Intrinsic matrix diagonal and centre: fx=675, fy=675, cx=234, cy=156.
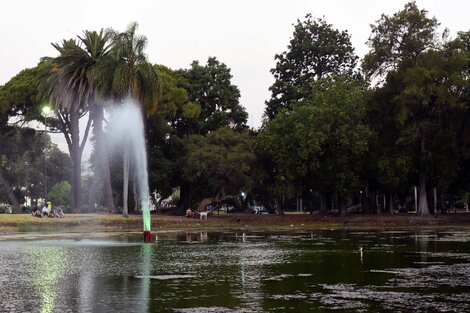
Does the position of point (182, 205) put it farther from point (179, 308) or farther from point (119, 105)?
point (179, 308)

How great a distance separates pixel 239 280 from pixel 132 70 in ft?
167

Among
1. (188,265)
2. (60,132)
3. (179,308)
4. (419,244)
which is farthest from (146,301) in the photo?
(60,132)

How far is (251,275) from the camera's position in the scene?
969 inches

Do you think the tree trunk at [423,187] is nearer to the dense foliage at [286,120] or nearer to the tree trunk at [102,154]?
the dense foliage at [286,120]

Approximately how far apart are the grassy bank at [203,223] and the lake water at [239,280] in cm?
3110

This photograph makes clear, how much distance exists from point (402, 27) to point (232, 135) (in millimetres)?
26346

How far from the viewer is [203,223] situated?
76.6 meters

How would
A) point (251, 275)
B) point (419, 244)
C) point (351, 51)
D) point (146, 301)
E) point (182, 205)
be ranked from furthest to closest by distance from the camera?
point (351, 51), point (182, 205), point (419, 244), point (251, 275), point (146, 301)

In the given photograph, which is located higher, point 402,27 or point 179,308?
point 402,27

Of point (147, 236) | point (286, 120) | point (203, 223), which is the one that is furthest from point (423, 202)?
point (147, 236)

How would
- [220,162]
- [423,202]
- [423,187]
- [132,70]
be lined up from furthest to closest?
[220,162] → [423,187] → [423,202] → [132,70]

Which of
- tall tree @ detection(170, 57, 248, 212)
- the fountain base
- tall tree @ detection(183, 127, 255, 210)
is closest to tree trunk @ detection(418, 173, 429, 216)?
tall tree @ detection(183, 127, 255, 210)

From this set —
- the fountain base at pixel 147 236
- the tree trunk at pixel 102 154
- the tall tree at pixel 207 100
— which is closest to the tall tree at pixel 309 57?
the tall tree at pixel 207 100

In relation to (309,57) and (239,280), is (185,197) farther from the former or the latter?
(239,280)
